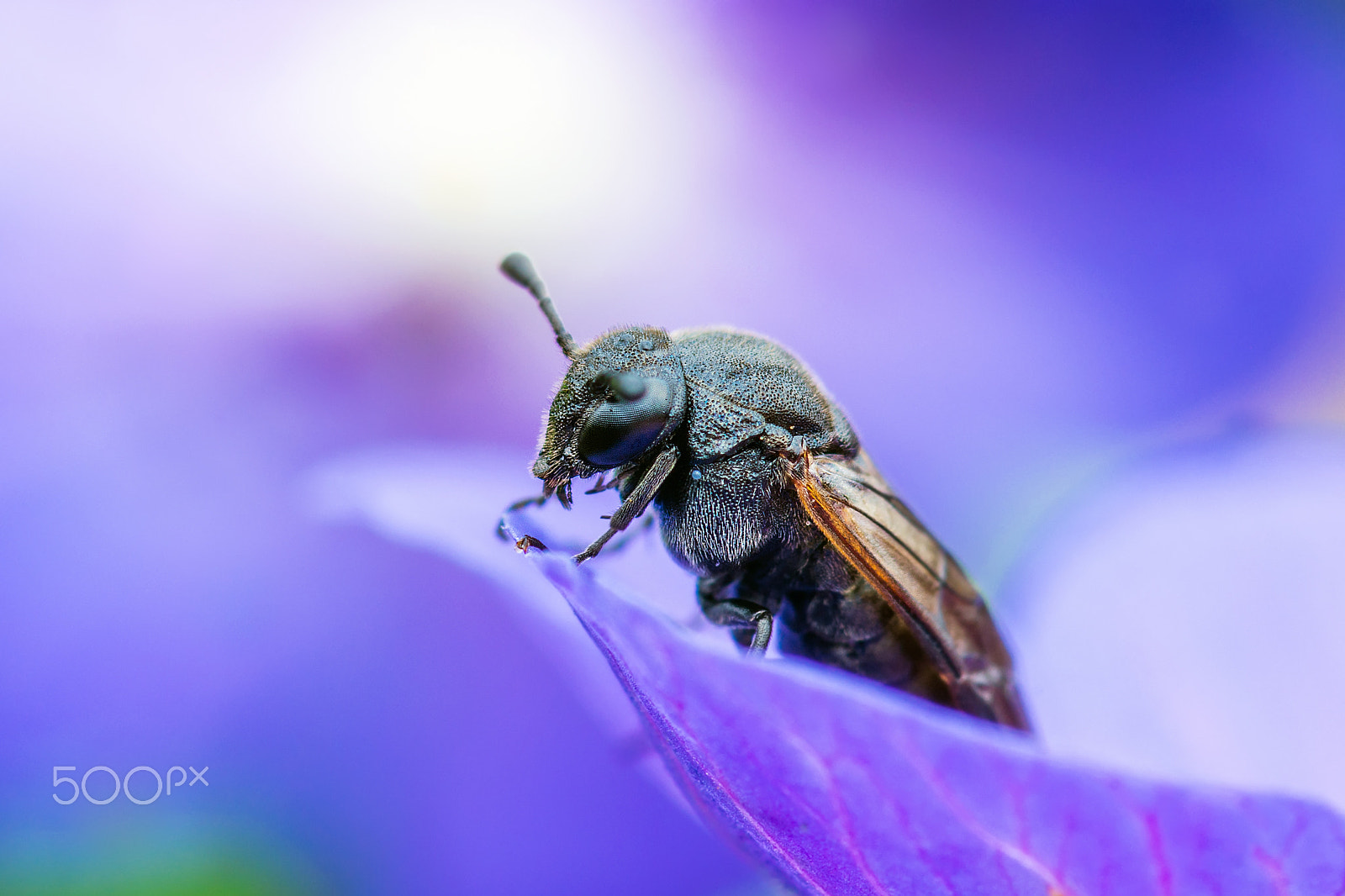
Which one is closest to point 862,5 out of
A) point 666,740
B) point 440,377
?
point 440,377

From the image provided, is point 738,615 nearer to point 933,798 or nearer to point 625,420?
point 625,420

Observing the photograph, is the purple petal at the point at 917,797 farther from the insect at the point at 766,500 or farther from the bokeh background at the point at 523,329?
the bokeh background at the point at 523,329

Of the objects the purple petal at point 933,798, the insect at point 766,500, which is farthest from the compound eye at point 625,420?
the purple petal at point 933,798

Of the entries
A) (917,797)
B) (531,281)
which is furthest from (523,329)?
(917,797)

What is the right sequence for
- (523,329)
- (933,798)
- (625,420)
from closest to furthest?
(933,798), (625,420), (523,329)

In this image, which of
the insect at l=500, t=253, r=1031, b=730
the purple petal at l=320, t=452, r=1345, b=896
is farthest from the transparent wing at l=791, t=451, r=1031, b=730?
the purple petal at l=320, t=452, r=1345, b=896

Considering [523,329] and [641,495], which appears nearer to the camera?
[641,495]
